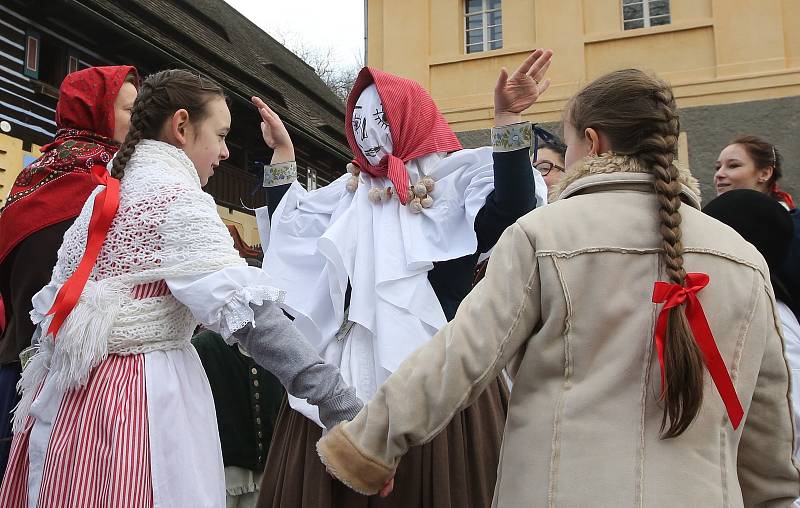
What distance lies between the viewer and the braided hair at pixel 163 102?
7.48ft

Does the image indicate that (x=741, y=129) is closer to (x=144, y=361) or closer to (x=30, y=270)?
(x=30, y=270)

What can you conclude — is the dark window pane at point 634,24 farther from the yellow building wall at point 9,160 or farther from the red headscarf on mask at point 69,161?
the red headscarf on mask at point 69,161

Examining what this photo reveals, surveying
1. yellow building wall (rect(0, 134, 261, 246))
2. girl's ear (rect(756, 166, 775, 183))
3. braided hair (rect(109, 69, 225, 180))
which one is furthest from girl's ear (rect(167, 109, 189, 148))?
yellow building wall (rect(0, 134, 261, 246))

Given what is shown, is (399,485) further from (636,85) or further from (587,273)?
(636,85)

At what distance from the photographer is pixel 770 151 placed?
349cm

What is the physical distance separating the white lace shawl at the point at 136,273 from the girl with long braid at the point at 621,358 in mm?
588

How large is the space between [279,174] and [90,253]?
3.72 ft

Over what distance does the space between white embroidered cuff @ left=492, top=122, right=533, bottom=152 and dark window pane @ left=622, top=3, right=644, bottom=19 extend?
10.0m

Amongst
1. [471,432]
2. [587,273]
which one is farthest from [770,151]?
[587,273]

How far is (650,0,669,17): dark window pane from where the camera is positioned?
441 inches

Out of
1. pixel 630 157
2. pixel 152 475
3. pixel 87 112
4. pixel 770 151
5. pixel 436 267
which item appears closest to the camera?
pixel 630 157

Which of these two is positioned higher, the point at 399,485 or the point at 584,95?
the point at 584,95

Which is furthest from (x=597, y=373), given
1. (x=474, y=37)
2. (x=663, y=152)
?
(x=474, y=37)

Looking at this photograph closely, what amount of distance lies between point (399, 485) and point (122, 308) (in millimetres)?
935
